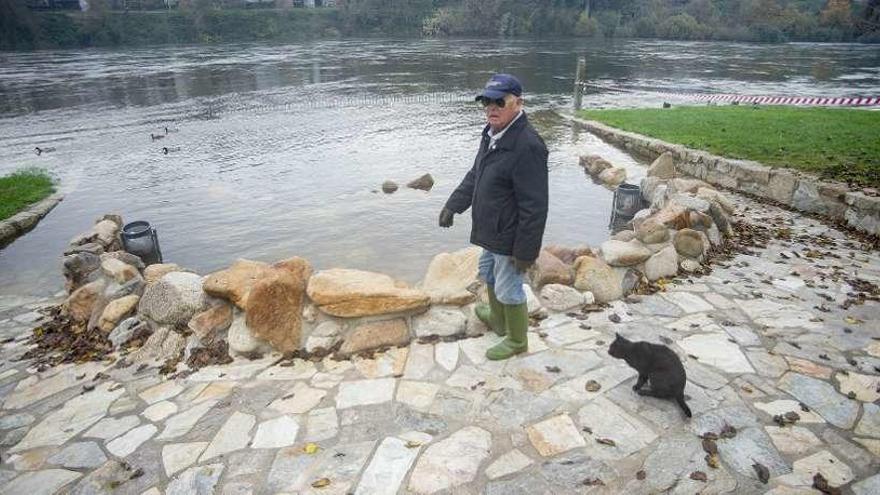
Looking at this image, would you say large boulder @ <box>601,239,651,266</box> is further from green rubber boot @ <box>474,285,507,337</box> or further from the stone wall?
the stone wall

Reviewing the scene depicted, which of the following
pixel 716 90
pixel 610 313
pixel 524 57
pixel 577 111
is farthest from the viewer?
pixel 524 57

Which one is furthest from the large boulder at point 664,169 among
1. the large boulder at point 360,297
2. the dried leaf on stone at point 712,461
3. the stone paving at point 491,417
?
the dried leaf on stone at point 712,461

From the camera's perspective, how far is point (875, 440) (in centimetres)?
303

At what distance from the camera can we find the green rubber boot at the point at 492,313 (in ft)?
13.7

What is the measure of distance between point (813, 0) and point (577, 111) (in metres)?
74.0

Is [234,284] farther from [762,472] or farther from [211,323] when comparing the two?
[762,472]

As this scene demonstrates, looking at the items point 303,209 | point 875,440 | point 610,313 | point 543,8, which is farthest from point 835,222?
point 543,8

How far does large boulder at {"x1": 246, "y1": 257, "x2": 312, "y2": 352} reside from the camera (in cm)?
434

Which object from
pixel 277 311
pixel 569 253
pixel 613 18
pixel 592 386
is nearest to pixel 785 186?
pixel 569 253

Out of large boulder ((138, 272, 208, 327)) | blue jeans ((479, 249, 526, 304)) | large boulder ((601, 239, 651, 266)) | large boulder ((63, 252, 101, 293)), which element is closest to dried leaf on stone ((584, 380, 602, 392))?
blue jeans ((479, 249, 526, 304))

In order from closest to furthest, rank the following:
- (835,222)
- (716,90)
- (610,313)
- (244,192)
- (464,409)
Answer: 1. (464,409)
2. (610,313)
3. (835,222)
4. (244,192)
5. (716,90)

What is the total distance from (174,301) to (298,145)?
31.2 ft

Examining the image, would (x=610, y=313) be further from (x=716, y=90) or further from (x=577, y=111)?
(x=716, y=90)

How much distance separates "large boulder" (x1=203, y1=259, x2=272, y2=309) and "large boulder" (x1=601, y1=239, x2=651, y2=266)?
3.54 meters
